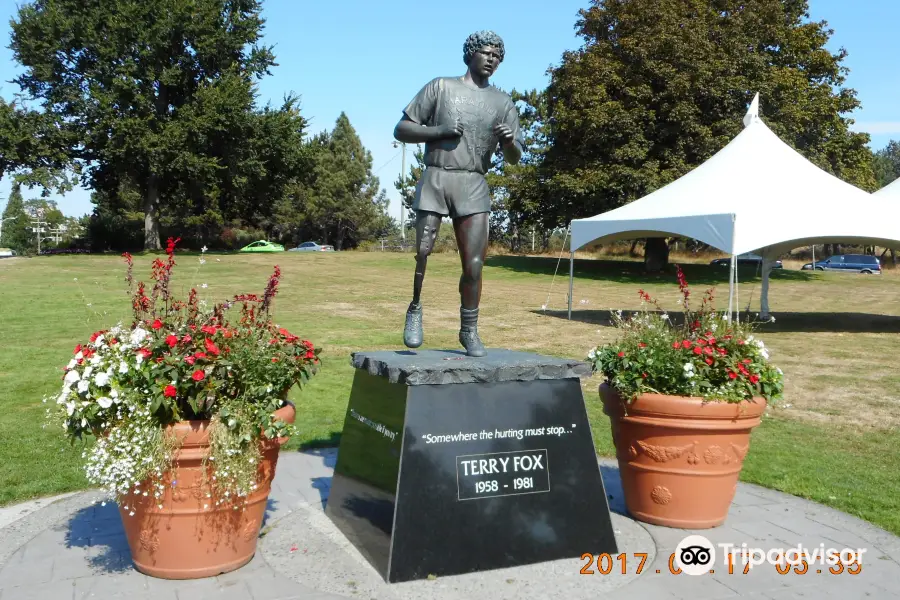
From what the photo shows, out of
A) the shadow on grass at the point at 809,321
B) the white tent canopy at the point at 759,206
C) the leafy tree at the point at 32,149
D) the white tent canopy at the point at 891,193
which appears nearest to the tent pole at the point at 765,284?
the shadow on grass at the point at 809,321

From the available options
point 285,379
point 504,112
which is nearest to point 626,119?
point 504,112

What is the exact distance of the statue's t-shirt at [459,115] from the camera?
198 inches

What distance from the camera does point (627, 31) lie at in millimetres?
30375

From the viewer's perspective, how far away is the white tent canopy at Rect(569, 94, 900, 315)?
508 inches

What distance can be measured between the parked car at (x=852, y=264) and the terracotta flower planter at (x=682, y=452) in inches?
1483

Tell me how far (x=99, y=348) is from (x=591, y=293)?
20669 mm

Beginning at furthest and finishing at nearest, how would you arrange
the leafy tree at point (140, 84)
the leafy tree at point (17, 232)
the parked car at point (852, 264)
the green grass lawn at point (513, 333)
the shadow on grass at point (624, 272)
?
the leafy tree at point (17, 232) → the parked car at point (852, 264) → the leafy tree at point (140, 84) → the shadow on grass at point (624, 272) → the green grass lawn at point (513, 333)

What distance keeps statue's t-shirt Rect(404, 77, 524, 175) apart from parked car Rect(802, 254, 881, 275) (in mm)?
37913

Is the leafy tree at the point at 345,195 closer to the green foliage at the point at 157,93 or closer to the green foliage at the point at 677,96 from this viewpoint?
the green foliage at the point at 157,93

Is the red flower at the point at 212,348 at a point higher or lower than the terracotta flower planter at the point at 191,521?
higher

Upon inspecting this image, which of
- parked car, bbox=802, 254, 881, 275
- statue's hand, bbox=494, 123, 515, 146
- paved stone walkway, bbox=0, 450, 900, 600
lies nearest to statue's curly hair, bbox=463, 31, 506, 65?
statue's hand, bbox=494, 123, 515, 146

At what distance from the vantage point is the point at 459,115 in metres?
5.03

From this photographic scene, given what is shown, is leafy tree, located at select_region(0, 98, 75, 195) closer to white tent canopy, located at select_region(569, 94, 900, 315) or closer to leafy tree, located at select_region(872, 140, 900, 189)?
white tent canopy, located at select_region(569, 94, 900, 315)

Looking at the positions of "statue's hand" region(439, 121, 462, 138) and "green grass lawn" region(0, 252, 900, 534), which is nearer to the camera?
"statue's hand" region(439, 121, 462, 138)
